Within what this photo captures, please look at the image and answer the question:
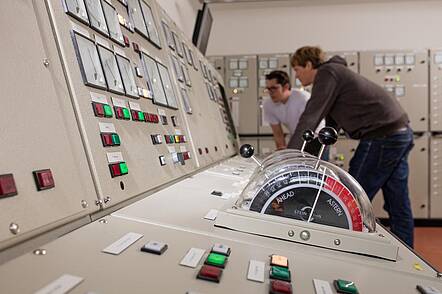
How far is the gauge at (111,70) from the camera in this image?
899 millimetres

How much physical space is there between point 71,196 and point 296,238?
43 cm

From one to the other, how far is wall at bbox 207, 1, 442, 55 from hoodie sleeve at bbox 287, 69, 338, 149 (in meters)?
2.79

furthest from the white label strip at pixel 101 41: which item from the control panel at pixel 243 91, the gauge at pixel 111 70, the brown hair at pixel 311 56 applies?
the control panel at pixel 243 91

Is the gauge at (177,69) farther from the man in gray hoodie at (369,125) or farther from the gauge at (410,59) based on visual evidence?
the gauge at (410,59)

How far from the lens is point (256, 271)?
0.50m

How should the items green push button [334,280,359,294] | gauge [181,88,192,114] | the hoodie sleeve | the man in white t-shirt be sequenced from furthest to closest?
the man in white t-shirt, the hoodie sleeve, gauge [181,88,192,114], green push button [334,280,359,294]

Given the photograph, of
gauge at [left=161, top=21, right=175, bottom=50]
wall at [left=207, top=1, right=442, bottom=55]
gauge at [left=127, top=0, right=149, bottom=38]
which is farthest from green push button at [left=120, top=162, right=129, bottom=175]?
wall at [left=207, top=1, right=442, bottom=55]

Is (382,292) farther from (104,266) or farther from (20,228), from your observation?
(20,228)

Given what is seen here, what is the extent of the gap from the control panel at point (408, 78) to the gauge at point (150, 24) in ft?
10.2

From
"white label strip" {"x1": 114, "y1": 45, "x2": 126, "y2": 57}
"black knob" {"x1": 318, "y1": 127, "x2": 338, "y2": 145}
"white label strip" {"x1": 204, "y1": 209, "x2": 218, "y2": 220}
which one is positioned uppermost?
"white label strip" {"x1": 114, "y1": 45, "x2": 126, "y2": 57}

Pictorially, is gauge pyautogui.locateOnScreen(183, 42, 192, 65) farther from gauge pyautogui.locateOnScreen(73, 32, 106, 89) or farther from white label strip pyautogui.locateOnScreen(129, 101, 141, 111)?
gauge pyautogui.locateOnScreen(73, 32, 106, 89)

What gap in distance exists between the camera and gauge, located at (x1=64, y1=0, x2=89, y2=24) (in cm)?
79

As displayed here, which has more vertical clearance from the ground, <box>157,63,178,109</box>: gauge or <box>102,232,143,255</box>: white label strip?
<box>157,63,178,109</box>: gauge

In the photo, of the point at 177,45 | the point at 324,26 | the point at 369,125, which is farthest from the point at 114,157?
the point at 324,26
